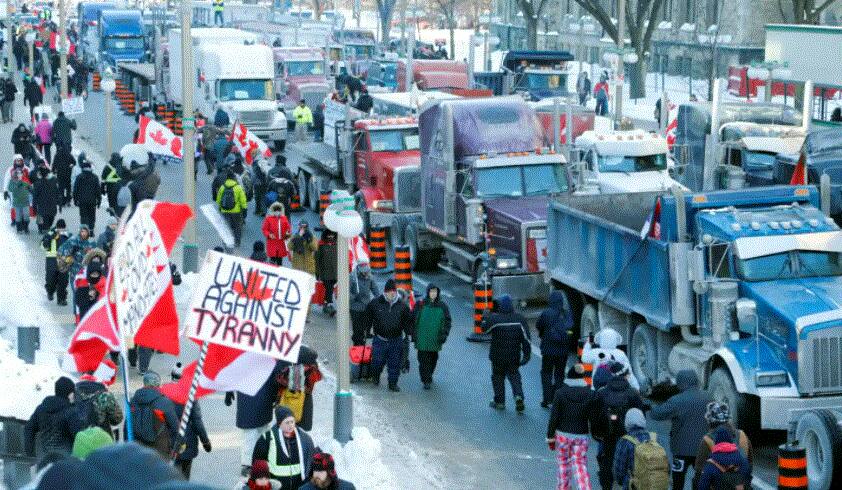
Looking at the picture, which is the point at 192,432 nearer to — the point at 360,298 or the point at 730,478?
the point at 730,478

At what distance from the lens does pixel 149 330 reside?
14648mm

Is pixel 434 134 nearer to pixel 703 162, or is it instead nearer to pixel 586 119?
pixel 703 162

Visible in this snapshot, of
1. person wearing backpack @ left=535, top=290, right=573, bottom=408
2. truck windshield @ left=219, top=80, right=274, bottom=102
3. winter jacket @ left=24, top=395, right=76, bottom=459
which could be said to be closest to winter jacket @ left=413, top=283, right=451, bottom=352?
person wearing backpack @ left=535, top=290, right=573, bottom=408

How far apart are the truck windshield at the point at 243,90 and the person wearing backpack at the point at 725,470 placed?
118ft

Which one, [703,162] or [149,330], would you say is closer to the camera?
[149,330]

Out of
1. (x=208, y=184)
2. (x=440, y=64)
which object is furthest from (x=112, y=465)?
(x=440, y=64)

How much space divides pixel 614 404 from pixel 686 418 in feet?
2.12

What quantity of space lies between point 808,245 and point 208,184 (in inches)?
933

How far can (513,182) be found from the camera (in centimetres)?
2662

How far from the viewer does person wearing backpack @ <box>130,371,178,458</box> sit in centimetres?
1459

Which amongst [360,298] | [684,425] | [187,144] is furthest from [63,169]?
[684,425]

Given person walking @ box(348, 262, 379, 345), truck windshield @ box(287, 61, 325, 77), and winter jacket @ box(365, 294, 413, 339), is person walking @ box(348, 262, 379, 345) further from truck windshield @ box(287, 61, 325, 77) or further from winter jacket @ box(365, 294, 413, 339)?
truck windshield @ box(287, 61, 325, 77)

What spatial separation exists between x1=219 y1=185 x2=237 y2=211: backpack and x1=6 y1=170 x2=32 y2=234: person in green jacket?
14.2ft

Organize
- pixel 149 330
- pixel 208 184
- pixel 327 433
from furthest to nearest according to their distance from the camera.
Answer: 1. pixel 208 184
2. pixel 327 433
3. pixel 149 330
